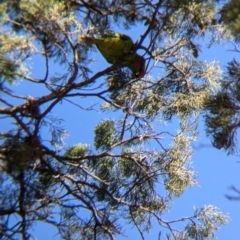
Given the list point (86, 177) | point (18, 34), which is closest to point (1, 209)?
point (86, 177)

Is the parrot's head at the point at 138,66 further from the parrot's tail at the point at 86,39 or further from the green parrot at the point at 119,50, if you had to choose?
the parrot's tail at the point at 86,39

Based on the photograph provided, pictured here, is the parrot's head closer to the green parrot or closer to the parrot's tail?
the green parrot

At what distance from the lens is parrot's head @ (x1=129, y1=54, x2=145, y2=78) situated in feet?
7.88

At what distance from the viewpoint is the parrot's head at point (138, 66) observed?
2.40 metres

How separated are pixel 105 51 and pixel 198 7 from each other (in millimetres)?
425

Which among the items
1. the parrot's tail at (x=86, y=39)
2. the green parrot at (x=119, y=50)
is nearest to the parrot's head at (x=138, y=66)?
the green parrot at (x=119, y=50)

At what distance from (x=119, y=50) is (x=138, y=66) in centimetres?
15

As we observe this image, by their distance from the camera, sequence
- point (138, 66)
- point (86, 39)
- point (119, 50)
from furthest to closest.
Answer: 1. point (138, 66)
2. point (119, 50)
3. point (86, 39)

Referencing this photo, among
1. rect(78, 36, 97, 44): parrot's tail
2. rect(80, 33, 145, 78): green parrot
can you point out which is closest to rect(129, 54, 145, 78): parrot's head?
rect(80, 33, 145, 78): green parrot

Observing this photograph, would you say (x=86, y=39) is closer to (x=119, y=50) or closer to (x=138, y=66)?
(x=119, y=50)

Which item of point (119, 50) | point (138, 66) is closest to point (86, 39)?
point (119, 50)

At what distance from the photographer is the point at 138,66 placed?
250cm

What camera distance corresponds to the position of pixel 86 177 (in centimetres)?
265

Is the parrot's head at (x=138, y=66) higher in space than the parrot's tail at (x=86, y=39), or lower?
higher
